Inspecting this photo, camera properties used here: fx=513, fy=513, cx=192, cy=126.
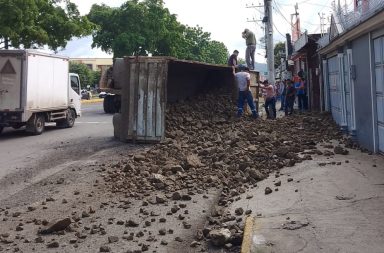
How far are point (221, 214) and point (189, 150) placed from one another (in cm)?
Answer: 409

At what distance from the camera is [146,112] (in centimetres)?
1231

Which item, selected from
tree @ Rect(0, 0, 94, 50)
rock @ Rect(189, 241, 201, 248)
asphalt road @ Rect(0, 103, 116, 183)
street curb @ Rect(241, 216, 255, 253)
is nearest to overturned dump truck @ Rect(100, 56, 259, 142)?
asphalt road @ Rect(0, 103, 116, 183)

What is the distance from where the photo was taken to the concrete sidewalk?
508cm

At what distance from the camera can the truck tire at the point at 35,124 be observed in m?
16.7

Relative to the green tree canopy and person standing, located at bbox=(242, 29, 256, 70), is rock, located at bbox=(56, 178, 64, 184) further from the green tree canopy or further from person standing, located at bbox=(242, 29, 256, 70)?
the green tree canopy

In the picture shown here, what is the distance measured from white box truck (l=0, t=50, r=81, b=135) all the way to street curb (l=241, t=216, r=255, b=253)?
11729 millimetres

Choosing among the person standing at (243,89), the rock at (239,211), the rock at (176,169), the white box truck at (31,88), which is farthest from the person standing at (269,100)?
the rock at (239,211)

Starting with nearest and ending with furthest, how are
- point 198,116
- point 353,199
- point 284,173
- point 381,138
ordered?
point 353,199 < point 284,173 < point 381,138 < point 198,116

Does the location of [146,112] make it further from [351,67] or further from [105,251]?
[105,251]

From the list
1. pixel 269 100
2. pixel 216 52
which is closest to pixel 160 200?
pixel 269 100

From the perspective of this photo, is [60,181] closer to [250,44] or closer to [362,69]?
[362,69]

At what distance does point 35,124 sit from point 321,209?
41.1ft

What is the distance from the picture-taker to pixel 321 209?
621 cm

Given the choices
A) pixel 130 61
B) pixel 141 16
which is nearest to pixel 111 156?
pixel 130 61
